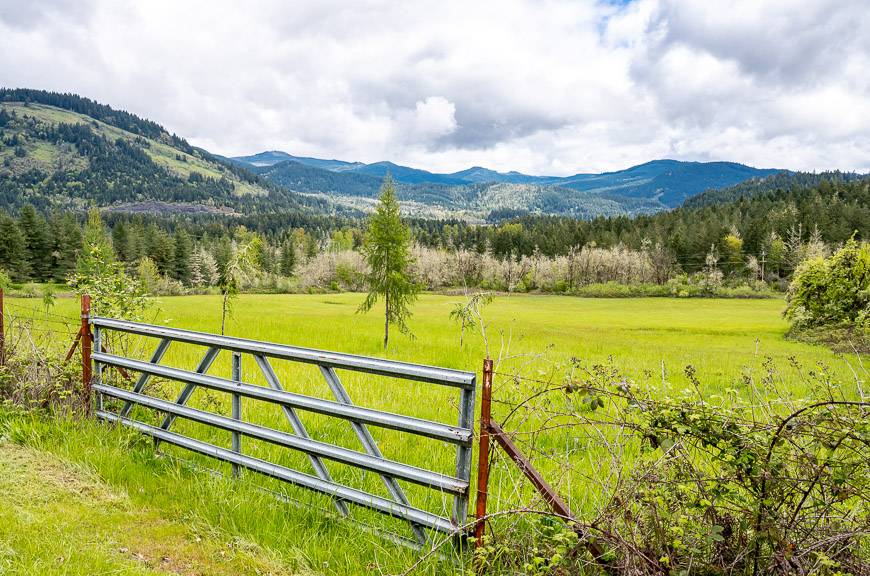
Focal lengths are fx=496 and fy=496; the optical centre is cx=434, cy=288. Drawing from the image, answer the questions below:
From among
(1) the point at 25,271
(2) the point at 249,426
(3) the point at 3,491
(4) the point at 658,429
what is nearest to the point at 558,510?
(4) the point at 658,429

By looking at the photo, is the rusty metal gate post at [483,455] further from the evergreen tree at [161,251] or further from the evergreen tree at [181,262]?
the evergreen tree at [181,262]

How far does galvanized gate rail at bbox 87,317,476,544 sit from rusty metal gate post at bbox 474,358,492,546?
0.30 feet

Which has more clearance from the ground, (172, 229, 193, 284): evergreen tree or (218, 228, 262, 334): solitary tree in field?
(218, 228, 262, 334): solitary tree in field

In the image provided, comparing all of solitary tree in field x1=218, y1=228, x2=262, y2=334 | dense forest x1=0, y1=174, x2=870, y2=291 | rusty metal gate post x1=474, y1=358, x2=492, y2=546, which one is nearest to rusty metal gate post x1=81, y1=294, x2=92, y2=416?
rusty metal gate post x1=474, y1=358, x2=492, y2=546

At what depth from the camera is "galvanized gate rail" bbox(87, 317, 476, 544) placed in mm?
3576

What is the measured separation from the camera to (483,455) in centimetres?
343

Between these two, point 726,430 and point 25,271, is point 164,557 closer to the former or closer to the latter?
point 726,430

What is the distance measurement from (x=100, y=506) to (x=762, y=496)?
17.7 ft

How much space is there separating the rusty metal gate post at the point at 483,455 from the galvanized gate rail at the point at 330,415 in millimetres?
91

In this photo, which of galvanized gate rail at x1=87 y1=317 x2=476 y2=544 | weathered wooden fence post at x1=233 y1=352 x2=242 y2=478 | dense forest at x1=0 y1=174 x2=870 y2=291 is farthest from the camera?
dense forest at x1=0 y1=174 x2=870 y2=291

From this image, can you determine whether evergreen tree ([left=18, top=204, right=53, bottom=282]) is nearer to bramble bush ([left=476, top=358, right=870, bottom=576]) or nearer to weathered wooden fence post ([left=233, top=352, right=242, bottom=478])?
weathered wooden fence post ([left=233, top=352, right=242, bottom=478])

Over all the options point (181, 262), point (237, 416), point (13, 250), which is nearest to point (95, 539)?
point (237, 416)

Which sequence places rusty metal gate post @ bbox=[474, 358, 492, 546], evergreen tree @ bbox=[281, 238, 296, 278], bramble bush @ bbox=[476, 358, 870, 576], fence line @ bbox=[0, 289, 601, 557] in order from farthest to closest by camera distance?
1. evergreen tree @ bbox=[281, 238, 296, 278]
2. fence line @ bbox=[0, 289, 601, 557]
3. rusty metal gate post @ bbox=[474, 358, 492, 546]
4. bramble bush @ bbox=[476, 358, 870, 576]

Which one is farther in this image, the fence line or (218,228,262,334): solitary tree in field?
(218,228,262,334): solitary tree in field
